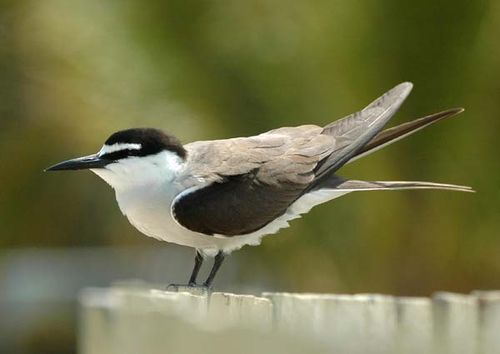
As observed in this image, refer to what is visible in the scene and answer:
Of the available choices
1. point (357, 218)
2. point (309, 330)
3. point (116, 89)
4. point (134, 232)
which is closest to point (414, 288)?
point (357, 218)

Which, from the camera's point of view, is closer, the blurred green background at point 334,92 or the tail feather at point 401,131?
the tail feather at point 401,131

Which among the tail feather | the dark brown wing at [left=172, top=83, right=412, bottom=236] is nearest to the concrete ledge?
the dark brown wing at [left=172, top=83, right=412, bottom=236]

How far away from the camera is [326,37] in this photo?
8.41 metres

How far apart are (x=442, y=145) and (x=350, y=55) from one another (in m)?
0.92

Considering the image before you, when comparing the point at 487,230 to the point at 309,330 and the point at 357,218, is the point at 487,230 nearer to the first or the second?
the point at 357,218

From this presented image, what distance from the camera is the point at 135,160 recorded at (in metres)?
4.88

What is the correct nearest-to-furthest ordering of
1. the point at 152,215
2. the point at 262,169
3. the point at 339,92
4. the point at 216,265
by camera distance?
the point at 152,215 < the point at 216,265 < the point at 262,169 < the point at 339,92

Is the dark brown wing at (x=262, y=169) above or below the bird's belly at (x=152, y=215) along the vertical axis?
above

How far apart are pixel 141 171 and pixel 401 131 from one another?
1192mm

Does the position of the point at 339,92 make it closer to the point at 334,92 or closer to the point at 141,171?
the point at 334,92

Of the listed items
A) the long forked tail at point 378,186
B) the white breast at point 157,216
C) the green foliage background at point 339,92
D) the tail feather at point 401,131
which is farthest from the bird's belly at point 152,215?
the green foliage background at point 339,92

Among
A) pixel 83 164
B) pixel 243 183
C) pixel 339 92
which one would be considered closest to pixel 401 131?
pixel 243 183

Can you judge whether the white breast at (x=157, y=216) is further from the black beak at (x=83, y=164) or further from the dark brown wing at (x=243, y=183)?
the black beak at (x=83, y=164)

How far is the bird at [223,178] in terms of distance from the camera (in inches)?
190
